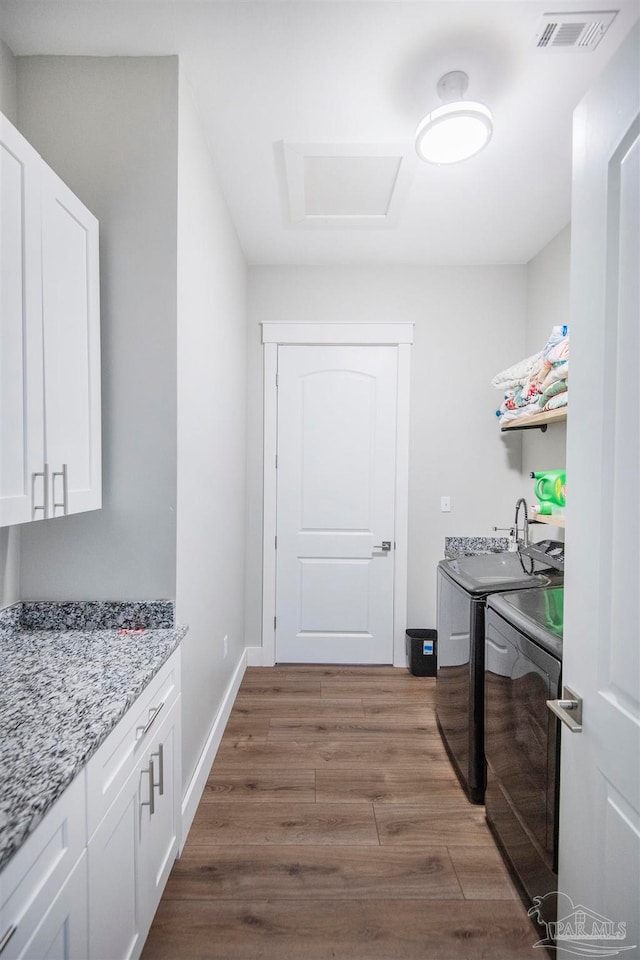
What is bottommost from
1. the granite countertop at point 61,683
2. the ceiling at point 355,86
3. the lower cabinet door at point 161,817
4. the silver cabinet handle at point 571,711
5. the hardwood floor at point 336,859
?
the hardwood floor at point 336,859

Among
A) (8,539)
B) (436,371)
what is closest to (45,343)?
(8,539)

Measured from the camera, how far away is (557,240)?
265 cm

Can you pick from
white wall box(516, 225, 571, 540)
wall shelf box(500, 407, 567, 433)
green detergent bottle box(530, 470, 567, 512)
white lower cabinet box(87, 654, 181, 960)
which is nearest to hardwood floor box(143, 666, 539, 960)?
white lower cabinet box(87, 654, 181, 960)

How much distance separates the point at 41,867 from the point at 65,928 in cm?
18

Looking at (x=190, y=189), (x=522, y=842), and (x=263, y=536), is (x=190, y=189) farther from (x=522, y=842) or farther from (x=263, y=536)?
(x=522, y=842)

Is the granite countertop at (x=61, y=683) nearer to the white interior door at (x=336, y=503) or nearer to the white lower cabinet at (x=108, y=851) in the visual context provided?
the white lower cabinet at (x=108, y=851)

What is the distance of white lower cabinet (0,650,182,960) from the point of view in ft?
2.41

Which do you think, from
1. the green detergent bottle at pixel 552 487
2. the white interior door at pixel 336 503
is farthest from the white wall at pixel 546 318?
the white interior door at pixel 336 503

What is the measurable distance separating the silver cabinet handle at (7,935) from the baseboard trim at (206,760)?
107cm

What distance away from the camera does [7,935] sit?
0.67 meters

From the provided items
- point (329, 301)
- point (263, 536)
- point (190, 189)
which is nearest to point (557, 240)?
point (329, 301)

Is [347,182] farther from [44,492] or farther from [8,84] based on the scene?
[44,492]

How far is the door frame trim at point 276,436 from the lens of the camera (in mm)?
3055

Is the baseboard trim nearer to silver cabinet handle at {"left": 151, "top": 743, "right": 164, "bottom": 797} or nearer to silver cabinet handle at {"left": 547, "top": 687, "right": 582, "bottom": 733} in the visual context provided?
silver cabinet handle at {"left": 151, "top": 743, "right": 164, "bottom": 797}
